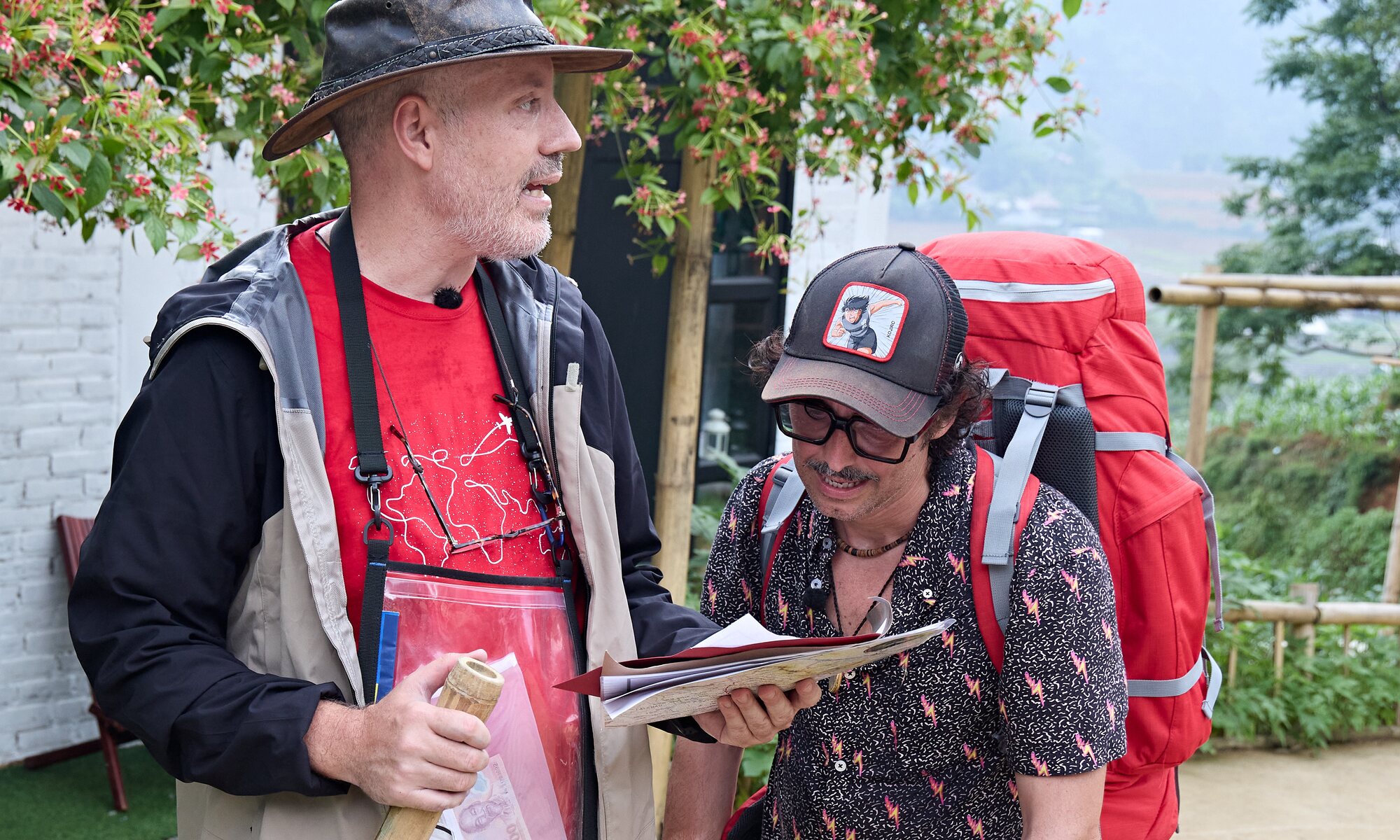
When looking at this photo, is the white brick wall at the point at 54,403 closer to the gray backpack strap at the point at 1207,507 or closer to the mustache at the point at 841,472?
the mustache at the point at 841,472

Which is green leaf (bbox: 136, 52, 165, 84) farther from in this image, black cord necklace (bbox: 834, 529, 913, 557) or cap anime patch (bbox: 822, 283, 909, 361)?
black cord necklace (bbox: 834, 529, 913, 557)

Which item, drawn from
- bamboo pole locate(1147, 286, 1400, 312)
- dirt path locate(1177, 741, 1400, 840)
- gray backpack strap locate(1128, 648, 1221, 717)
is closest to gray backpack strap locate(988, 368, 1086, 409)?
gray backpack strap locate(1128, 648, 1221, 717)

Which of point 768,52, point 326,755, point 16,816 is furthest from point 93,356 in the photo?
point 326,755

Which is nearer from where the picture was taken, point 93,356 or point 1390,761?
point 93,356

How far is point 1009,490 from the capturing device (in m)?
1.93

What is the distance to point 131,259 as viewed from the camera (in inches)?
186

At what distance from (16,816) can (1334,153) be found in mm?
13910

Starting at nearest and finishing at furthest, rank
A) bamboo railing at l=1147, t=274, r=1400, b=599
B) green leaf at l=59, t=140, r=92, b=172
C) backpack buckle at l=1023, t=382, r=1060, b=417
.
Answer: backpack buckle at l=1023, t=382, r=1060, b=417 → green leaf at l=59, t=140, r=92, b=172 → bamboo railing at l=1147, t=274, r=1400, b=599

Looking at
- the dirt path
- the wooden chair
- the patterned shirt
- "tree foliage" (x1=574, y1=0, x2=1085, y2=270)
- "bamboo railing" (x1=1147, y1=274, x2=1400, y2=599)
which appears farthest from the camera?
"bamboo railing" (x1=1147, y1=274, x2=1400, y2=599)

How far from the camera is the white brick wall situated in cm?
455

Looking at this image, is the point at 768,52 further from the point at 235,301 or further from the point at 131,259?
the point at 131,259

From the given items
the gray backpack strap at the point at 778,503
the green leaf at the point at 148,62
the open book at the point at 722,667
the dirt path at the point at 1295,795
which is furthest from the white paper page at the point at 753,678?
the dirt path at the point at 1295,795

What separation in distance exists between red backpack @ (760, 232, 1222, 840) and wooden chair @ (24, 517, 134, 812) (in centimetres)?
346

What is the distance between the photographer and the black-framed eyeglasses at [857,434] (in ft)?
6.20
